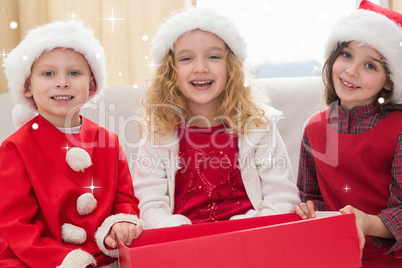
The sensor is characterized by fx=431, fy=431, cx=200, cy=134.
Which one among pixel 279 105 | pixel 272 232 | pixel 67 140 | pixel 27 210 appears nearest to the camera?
pixel 272 232

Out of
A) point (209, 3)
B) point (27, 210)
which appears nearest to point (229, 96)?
point (27, 210)

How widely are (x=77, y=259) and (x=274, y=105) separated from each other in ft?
3.08

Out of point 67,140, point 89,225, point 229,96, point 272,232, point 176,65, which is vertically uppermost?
point 176,65

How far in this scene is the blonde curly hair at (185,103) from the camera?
1.44 meters

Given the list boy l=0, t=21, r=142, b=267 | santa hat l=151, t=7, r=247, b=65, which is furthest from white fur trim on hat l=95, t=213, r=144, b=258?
santa hat l=151, t=7, r=247, b=65

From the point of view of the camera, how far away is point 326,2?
7.87 ft

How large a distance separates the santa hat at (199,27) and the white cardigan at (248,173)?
29 cm

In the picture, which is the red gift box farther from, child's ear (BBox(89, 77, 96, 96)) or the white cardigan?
child's ear (BBox(89, 77, 96, 96))

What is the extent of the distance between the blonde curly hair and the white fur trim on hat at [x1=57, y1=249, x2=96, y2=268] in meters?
0.48

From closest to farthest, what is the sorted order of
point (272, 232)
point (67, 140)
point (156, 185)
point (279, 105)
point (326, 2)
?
1. point (272, 232)
2. point (67, 140)
3. point (156, 185)
4. point (279, 105)
5. point (326, 2)

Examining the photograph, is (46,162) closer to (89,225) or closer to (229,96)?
(89,225)

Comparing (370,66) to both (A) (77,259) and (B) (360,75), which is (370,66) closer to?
(B) (360,75)

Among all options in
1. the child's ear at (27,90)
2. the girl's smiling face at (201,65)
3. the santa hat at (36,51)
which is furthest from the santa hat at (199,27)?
the child's ear at (27,90)

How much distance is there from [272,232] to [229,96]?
2.20 ft
